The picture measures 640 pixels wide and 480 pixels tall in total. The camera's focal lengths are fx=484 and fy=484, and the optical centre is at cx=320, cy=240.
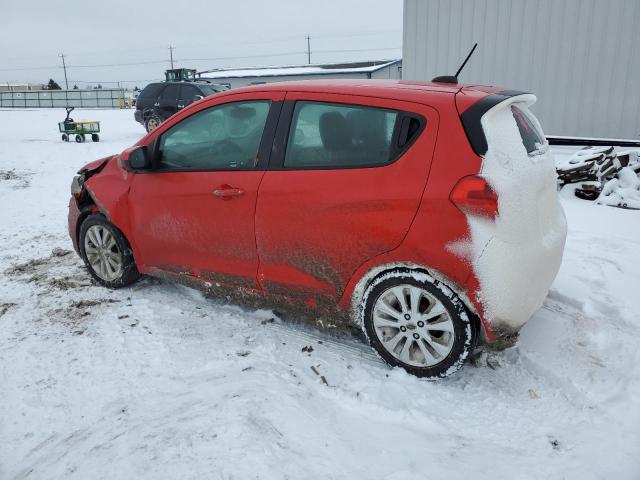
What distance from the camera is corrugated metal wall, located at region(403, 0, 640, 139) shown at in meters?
9.20

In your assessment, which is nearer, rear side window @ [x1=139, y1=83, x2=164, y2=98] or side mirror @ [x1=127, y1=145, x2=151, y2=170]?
side mirror @ [x1=127, y1=145, x2=151, y2=170]

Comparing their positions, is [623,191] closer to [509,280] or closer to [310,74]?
[509,280]

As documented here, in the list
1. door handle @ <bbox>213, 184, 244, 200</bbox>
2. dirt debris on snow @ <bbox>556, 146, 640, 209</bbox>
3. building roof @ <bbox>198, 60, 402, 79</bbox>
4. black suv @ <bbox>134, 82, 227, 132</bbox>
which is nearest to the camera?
door handle @ <bbox>213, 184, 244, 200</bbox>

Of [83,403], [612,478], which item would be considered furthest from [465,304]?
[83,403]

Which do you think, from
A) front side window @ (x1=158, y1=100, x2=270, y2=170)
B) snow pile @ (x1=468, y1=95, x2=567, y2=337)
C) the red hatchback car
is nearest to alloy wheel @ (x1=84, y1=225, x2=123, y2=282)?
the red hatchback car

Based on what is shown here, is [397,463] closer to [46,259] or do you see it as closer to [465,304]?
[465,304]

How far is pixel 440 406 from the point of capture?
2686 millimetres

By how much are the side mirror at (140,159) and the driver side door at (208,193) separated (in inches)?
2.5

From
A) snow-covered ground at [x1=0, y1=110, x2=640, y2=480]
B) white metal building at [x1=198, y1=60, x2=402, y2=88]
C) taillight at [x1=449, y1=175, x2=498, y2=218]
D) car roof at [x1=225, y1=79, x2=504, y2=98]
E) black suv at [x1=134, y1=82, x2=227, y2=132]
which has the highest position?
white metal building at [x1=198, y1=60, x2=402, y2=88]

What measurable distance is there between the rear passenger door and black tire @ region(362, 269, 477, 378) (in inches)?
7.0

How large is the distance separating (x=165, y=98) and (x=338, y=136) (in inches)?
539

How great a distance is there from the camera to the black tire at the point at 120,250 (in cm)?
403

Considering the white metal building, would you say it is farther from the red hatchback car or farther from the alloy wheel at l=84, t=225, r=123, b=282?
the red hatchback car

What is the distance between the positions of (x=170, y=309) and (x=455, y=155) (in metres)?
2.47
